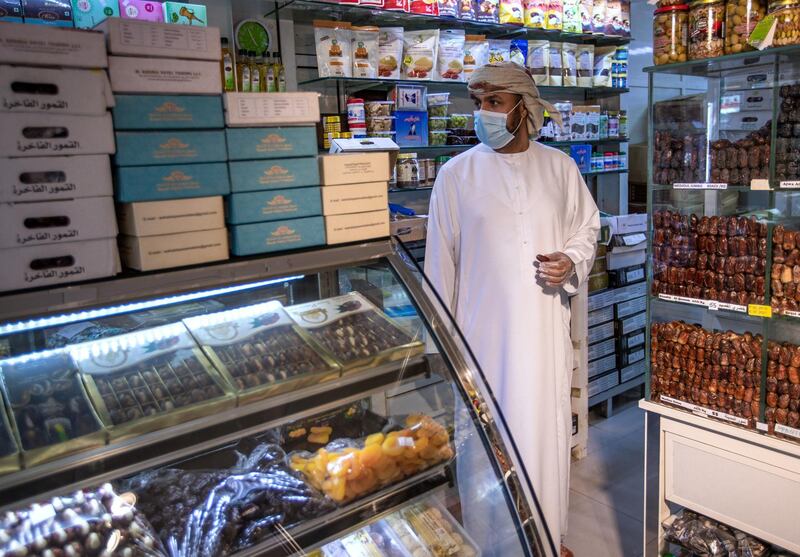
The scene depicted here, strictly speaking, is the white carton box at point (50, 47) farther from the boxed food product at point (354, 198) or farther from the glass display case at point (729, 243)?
the glass display case at point (729, 243)

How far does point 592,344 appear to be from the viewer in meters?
4.48

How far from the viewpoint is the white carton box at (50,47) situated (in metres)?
1.15

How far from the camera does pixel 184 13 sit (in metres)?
3.08

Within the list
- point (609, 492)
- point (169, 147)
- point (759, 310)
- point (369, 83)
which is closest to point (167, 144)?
point (169, 147)

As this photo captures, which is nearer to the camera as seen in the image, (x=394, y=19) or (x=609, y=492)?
(x=609, y=492)

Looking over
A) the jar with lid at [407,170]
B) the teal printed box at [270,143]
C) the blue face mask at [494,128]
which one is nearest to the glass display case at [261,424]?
the teal printed box at [270,143]

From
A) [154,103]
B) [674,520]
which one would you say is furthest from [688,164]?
[154,103]

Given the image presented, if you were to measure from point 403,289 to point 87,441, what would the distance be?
0.77 m

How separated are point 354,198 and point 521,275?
1.21 meters

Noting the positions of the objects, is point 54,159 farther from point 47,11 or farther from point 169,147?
point 47,11

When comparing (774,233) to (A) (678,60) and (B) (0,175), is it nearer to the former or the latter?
(A) (678,60)

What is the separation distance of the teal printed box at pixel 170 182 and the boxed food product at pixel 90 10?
189 cm

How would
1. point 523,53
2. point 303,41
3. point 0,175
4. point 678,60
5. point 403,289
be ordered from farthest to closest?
point 523,53 → point 303,41 → point 678,60 → point 403,289 → point 0,175

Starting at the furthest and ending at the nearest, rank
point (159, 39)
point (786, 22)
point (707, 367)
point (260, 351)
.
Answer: point (707, 367)
point (786, 22)
point (260, 351)
point (159, 39)
